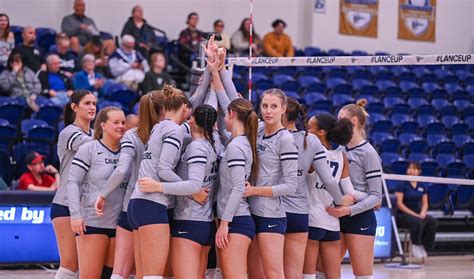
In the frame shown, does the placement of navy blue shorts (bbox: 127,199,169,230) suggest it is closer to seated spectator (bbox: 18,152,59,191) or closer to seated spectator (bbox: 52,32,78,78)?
seated spectator (bbox: 18,152,59,191)

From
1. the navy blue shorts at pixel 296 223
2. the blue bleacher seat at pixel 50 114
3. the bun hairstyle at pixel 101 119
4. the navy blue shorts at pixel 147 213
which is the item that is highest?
the bun hairstyle at pixel 101 119

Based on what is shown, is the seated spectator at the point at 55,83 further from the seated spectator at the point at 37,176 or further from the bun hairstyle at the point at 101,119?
the bun hairstyle at the point at 101,119

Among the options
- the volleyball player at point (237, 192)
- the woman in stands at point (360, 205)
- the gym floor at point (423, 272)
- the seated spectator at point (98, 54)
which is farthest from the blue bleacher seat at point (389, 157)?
the volleyball player at point (237, 192)

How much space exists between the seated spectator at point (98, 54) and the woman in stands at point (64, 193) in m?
8.08

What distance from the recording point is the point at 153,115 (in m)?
6.72

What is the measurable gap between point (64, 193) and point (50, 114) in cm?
625

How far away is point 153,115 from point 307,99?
9.45 m

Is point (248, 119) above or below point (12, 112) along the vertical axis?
above

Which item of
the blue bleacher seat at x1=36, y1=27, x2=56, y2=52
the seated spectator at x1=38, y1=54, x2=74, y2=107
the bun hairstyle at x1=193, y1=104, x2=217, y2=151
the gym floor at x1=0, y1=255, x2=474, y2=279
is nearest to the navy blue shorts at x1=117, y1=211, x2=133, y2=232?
the bun hairstyle at x1=193, y1=104, x2=217, y2=151

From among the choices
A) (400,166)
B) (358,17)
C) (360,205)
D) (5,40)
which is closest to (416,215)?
(400,166)

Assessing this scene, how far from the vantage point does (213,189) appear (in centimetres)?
661

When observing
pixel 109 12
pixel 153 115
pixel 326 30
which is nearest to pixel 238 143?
pixel 153 115

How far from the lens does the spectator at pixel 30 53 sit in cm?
1412

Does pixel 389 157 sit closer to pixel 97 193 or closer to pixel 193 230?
pixel 97 193
